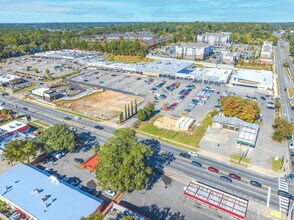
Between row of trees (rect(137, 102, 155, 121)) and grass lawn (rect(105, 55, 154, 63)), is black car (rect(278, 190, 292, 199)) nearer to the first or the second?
row of trees (rect(137, 102, 155, 121))

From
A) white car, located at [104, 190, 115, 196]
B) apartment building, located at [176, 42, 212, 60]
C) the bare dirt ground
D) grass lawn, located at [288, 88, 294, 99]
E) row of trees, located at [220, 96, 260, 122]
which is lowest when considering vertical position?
white car, located at [104, 190, 115, 196]

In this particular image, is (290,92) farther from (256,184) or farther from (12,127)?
(12,127)

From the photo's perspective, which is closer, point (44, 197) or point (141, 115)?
point (44, 197)

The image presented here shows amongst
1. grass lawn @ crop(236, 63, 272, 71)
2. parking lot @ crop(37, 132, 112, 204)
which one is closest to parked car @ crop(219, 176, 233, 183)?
parking lot @ crop(37, 132, 112, 204)

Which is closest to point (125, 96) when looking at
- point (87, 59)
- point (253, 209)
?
point (253, 209)

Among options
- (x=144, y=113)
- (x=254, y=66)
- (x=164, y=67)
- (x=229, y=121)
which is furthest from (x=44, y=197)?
(x=254, y=66)

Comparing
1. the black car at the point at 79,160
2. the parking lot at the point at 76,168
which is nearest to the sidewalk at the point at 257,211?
the parking lot at the point at 76,168
